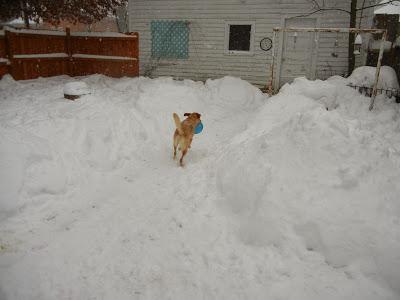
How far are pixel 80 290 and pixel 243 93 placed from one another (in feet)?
30.6

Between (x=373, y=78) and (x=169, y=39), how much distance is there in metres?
8.13

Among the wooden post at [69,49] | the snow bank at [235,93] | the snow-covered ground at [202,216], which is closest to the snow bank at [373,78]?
the snow bank at [235,93]

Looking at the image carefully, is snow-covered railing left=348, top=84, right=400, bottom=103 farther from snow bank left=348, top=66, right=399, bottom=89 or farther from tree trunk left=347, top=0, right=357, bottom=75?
tree trunk left=347, top=0, right=357, bottom=75

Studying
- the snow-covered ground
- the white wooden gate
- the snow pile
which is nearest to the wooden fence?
the snow pile

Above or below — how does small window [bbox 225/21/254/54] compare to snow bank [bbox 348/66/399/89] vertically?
above

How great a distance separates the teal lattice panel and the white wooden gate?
13.2 ft

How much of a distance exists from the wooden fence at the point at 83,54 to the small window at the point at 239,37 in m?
4.00

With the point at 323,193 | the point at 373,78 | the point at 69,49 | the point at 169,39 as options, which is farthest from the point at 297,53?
the point at 323,193

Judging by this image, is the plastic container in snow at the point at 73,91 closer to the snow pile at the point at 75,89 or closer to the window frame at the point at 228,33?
the snow pile at the point at 75,89

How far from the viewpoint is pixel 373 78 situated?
9641mm

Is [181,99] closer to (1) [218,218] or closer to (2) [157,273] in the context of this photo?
(1) [218,218]

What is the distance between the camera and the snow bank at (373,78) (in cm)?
951

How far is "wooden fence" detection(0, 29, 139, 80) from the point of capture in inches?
473

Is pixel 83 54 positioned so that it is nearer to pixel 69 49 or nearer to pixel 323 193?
pixel 69 49
